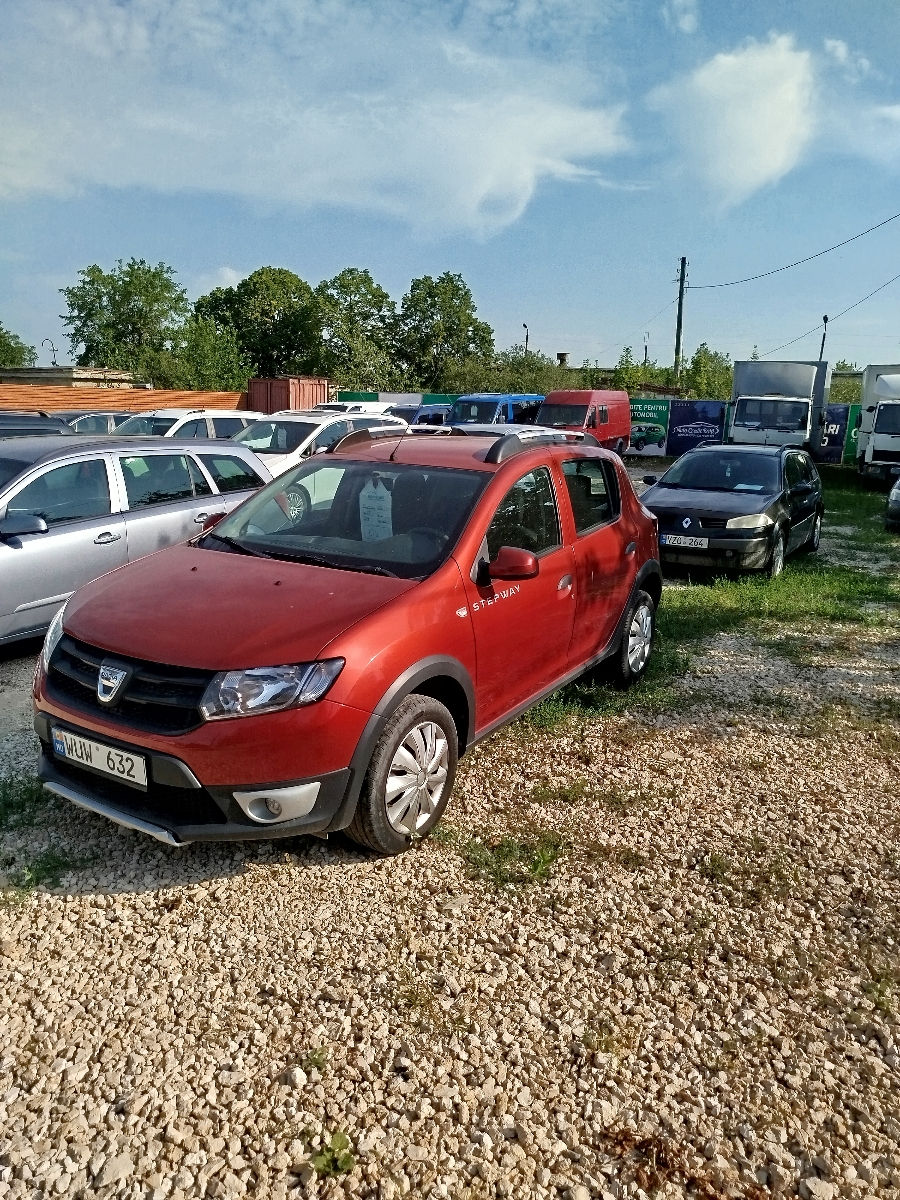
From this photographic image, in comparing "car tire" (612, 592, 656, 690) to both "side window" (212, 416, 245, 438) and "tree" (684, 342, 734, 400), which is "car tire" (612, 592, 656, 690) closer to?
"side window" (212, 416, 245, 438)

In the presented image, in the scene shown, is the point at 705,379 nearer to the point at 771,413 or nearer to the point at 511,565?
the point at 771,413

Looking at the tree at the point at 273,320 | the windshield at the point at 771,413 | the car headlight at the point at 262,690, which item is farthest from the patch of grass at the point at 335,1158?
the tree at the point at 273,320

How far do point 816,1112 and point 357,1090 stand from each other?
1.34 meters

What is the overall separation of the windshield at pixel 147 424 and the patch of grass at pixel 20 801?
515 inches

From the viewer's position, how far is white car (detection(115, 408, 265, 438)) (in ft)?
49.6

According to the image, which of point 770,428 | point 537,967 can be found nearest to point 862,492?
point 770,428

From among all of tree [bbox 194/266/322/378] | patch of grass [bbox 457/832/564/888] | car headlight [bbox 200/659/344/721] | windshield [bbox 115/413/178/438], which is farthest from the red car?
tree [bbox 194/266/322/378]

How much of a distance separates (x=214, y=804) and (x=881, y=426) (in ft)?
73.7

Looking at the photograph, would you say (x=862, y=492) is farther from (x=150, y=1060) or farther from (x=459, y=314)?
(x=459, y=314)

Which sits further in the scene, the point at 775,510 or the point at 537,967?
the point at 775,510

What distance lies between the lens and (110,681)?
3256mm

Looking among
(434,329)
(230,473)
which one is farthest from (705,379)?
(230,473)

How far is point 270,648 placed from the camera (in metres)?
3.19

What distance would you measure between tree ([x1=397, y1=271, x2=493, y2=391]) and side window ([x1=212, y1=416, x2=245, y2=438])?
51715 mm
